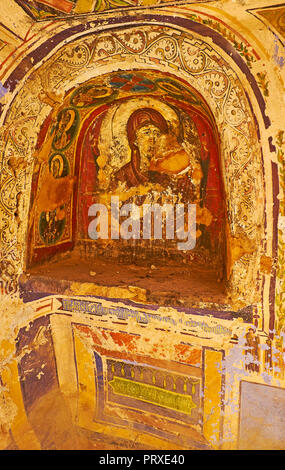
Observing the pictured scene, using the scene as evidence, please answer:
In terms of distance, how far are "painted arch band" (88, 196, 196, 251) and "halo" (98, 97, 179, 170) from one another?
1.39ft

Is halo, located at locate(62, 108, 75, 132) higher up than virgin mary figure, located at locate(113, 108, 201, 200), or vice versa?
halo, located at locate(62, 108, 75, 132)

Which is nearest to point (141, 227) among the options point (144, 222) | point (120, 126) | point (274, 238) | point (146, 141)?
point (144, 222)

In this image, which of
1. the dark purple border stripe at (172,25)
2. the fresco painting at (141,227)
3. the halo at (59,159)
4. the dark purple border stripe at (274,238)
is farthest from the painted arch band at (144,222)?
the dark purple border stripe at (172,25)

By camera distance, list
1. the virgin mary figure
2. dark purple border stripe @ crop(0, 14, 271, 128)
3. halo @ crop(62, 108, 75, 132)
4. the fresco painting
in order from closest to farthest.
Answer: dark purple border stripe @ crop(0, 14, 271, 128)
the fresco painting
halo @ crop(62, 108, 75, 132)
the virgin mary figure

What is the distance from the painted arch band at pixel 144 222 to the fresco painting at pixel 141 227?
0.02 m

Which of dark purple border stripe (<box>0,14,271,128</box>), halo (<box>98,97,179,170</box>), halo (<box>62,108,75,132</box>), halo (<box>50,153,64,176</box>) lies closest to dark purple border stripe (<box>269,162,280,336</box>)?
dark purple border stripe (<box>0,14,271,128</box>)

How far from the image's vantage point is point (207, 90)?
265cm

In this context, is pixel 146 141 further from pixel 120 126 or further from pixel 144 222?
pixel 144 222

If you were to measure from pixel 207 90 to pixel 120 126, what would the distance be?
1.37 m

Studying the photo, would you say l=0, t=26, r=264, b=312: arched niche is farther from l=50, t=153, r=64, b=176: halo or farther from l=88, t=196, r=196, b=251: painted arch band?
l=88, t=196, r=196, b=251: painted arch band

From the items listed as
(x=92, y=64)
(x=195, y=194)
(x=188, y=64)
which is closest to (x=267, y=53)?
(x=188, y=64)

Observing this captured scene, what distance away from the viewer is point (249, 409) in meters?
2.99

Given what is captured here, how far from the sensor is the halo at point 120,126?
11.9ft

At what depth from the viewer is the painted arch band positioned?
150 inches
